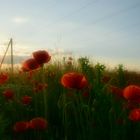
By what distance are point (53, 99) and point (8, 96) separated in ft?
3.87

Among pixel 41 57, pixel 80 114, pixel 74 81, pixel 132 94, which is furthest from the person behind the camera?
pixel 41 57

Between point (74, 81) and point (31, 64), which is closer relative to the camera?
point (74, 81)

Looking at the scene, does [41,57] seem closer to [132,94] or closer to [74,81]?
[74,81]

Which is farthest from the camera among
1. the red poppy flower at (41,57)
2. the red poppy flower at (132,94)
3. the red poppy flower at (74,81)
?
the red poppy flower at (41,57)

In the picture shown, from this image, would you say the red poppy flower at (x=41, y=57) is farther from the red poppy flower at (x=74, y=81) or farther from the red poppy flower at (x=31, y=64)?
the red poppy flower at (x=74, y=81)

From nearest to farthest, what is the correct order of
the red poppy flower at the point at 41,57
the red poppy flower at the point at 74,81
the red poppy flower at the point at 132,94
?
the red poppy flower at the point at 132,94, the red poppy flower at the point at 74,81, the red poppy flower at the point at 41,57

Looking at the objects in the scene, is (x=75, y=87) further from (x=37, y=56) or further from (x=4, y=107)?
(x=4, y=107)

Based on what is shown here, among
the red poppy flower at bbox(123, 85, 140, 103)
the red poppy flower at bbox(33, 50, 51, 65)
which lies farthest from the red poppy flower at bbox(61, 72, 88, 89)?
the red poppy flower at bbox(33, 50, 51, 65)

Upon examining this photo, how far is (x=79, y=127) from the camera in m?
3.91

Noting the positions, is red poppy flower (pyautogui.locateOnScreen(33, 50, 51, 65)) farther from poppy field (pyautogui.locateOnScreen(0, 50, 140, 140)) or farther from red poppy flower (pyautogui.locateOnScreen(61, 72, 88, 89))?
red poppy flower (pyautogui.locateOnScreen(61, 72, 88, 89))

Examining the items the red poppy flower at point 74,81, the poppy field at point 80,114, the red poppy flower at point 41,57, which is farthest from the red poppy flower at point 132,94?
the red poppy flower at point 41,57

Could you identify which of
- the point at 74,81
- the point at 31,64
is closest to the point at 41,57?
the point at 31,64

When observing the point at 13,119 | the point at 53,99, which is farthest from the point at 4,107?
the point at 53,99

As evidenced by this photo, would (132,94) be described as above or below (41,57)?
below
